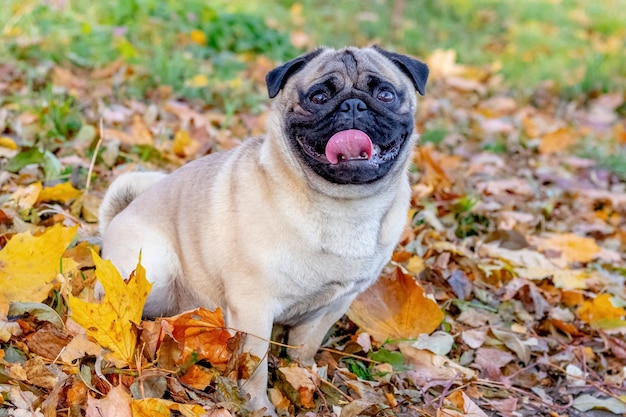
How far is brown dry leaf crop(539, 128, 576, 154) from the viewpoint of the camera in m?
6.28

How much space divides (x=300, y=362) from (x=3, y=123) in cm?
261

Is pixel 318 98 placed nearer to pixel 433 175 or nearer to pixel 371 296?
pixel 371 296

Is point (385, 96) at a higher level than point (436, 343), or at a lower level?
higher

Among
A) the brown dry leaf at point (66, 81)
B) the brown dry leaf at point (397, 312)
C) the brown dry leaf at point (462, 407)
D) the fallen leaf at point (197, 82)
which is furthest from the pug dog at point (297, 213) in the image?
the fallen leaf at point (197, 82)

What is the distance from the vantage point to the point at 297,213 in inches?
107

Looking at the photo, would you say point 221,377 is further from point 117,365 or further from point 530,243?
point 530,243

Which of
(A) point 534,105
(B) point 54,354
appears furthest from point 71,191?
(A) point 534,105

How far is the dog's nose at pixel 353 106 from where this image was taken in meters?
2.71

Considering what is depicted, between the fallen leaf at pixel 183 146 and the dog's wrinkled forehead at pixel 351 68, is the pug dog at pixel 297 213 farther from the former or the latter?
the fallen leaf at pixel 183 146

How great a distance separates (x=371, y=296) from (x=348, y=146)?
98 cm

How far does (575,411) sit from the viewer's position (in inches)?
126

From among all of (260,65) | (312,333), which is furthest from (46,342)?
(260,65)

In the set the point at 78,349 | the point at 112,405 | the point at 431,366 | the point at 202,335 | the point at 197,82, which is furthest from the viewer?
the point at 197,82

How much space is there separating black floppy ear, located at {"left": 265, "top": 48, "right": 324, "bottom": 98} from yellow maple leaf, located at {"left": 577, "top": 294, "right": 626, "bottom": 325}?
6.37ft
